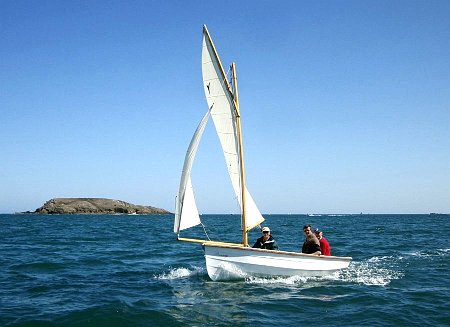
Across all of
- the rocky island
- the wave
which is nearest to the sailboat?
the wave

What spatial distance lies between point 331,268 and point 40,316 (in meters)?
13.2

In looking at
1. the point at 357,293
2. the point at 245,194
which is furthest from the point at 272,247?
the point at 357,293

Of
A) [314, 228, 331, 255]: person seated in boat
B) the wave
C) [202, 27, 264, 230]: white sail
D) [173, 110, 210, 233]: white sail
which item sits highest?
[202, 27, 264, 230]: white sail

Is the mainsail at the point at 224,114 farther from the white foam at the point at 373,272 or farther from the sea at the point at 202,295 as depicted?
the white foam at the point at 373,272

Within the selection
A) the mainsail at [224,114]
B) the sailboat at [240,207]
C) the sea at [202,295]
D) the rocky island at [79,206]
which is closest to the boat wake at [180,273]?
the sea at [202,295]

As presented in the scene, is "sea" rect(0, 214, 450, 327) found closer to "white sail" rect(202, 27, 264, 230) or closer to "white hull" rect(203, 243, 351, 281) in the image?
"white hull" rect(203, 243, 351, 281)

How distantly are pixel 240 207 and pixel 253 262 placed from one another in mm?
2927

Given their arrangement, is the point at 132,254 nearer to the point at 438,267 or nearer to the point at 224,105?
the point at 224,105

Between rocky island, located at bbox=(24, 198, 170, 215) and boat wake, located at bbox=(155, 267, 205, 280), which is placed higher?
rocky island, located at bbox=(24, 198, 170, 215)

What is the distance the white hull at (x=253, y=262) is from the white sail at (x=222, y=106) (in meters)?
1.76

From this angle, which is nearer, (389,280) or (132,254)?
(389,280)

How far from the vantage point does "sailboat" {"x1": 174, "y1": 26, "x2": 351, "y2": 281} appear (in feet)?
60.1

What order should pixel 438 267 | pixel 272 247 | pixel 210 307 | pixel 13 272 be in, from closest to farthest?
pixel 210 307
pixel 272 247
pixel 13 272
pixel 438 267

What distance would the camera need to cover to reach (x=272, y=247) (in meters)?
19.7
